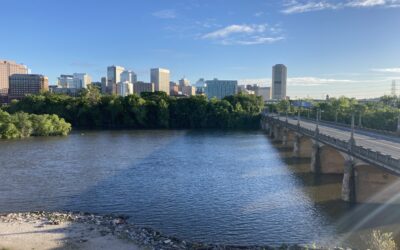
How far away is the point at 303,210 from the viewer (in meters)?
35.9

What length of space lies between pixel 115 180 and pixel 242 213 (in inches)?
749

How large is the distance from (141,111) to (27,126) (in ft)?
152

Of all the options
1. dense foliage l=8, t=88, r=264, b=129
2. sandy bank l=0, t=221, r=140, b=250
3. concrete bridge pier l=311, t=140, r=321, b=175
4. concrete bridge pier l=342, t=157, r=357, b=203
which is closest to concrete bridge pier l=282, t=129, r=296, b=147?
concrete bridge pier l=311, t=140, r=321, b=175

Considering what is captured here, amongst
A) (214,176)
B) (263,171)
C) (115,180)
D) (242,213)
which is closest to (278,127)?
(263,171)

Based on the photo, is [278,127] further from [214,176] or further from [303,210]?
[303,210]

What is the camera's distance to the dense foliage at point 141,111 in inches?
5394

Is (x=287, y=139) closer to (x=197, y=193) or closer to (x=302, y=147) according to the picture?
(x=302, y=147)

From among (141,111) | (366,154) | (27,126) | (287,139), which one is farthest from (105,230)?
(141,111)

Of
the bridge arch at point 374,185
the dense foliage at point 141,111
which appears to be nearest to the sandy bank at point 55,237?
the bridge arch at point 374,185

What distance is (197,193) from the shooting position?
41062 millimetres

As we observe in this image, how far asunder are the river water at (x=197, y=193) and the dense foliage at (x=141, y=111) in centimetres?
6710

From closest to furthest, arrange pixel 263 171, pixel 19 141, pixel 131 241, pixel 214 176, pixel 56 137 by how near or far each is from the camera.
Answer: pixel 131 241
pixel 214 176
pixel 263 171
pixel 19 141
pixel 56 137

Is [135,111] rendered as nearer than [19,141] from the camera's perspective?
No

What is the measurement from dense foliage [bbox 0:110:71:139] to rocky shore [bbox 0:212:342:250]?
2583 inches
